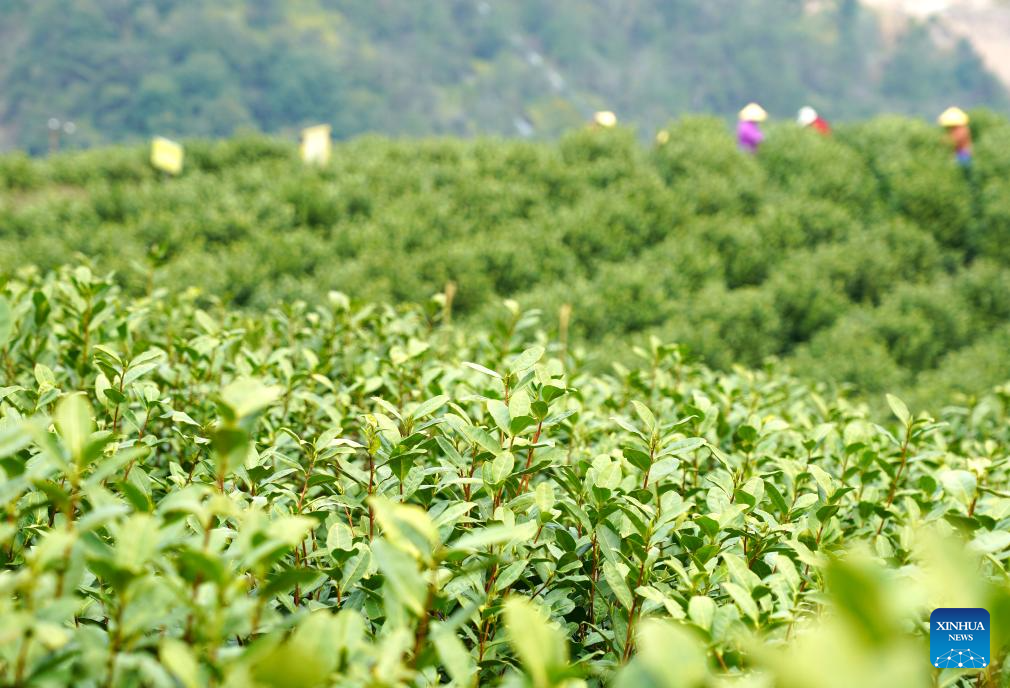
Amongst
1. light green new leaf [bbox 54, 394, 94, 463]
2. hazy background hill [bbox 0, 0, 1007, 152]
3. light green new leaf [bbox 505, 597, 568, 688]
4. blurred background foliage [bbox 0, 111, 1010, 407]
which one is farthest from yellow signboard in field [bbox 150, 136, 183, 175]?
hazy background hill [bbox 0, 0, 1007, 152]

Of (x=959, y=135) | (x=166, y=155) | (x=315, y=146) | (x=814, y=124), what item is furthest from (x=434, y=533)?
(x=814, y=124)

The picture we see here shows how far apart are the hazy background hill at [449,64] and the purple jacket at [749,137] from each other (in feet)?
202

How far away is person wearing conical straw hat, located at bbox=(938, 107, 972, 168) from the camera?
8992 mm

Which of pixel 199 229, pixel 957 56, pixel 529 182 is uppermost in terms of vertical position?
pixel 957 56

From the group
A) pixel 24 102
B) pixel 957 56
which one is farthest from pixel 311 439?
pixel 957 56

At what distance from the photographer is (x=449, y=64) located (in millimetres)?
93250

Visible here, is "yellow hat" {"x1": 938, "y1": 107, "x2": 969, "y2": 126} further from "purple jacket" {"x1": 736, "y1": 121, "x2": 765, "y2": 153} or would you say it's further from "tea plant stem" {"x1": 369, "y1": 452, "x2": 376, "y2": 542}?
"tea plant stem" {"x1": 369, "y1": 452, "x2": 376, "y2": 542}

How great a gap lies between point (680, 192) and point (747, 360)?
267 cm

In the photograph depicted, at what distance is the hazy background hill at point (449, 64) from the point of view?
232ft

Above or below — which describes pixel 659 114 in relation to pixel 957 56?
below

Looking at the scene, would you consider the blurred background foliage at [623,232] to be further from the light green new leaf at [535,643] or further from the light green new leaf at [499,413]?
the light green new leaf at [535,643]

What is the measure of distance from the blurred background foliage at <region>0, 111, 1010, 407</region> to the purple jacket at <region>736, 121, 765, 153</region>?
16 centimetres

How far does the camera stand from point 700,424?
1.62 meters

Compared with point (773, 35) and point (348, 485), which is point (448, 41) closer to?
point (773, 35)
